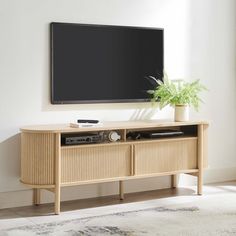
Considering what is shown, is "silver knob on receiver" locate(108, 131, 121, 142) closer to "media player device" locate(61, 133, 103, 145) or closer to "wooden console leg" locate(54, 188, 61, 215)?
"media player device" locate(61, 133, 103, 145)

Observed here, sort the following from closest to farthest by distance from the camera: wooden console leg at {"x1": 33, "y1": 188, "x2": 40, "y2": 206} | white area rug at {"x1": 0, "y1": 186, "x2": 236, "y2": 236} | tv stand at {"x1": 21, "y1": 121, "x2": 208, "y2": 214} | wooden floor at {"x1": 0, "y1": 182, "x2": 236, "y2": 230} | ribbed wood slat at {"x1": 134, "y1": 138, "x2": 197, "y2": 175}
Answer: white area rug at {"x1": 0, "y1": 186, "x2": 236, "y2": 236}, wooden floor at {"x1": 0, "y1": 182, "x2": 236, "y2": 230}, tv stand at {"x1": 21, "y1": 121, "x2": 208, "y2": 214}, wooden console leg at {"x1": 33, "y1": 188, "x2": 40, "y2": 206}, ribbed wood slat at {"x1": 134, "y1": 138, "x2": 197, "y2": 175}

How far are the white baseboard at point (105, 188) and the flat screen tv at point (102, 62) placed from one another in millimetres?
806

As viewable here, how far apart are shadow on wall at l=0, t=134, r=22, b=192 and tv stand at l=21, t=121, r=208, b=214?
157 mm

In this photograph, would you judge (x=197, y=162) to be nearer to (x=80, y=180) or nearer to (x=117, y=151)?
(x=117, y=151)

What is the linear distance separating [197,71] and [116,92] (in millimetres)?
1024

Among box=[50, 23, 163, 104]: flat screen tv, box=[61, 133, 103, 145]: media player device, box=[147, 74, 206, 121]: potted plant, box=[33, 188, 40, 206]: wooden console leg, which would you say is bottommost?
box=[33, 188, 40, 206]: wooden console leg

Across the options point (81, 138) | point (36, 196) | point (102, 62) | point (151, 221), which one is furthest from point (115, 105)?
point (151, 221)

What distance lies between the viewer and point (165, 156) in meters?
5.20

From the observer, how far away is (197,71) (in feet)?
19.2

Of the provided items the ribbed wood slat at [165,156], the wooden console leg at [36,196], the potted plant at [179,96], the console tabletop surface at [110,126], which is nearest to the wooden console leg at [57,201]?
the wooden console leg at [36,196]

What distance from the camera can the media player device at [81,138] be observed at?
4711 mm

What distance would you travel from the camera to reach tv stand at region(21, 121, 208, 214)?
4.60 meters

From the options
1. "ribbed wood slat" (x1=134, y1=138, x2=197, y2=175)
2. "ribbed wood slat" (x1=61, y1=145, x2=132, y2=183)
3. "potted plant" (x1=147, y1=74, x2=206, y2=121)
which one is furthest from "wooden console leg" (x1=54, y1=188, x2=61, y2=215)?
"potted plant" (x1=147, y1=74, x2=206, y2=121)

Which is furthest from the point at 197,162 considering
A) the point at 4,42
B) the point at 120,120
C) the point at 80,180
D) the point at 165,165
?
the point at 4,42
